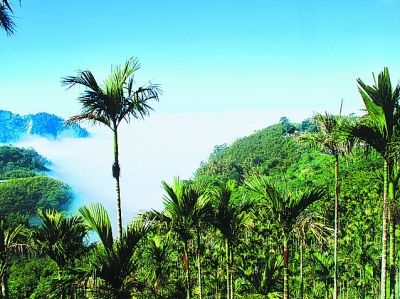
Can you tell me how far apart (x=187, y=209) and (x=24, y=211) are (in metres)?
123

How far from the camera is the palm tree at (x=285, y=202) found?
29.6 feet

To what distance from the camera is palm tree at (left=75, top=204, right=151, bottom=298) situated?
6.60 m

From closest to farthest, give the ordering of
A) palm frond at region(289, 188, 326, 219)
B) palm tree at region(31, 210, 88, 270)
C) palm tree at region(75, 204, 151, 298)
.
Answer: palm tree at region(75, 204, 151, 298), palm frond at region(289, 188, 326, 219), palm tree at region(31, 210, 88, 270)

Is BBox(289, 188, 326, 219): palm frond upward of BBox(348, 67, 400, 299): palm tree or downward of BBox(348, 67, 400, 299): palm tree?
downward

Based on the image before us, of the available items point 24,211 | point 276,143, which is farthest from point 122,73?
point 24,211

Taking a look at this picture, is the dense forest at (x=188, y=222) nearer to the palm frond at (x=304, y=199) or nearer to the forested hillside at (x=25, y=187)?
the palm frond at (x=304, y=199)

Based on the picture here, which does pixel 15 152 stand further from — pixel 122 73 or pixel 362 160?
pixel 122 73

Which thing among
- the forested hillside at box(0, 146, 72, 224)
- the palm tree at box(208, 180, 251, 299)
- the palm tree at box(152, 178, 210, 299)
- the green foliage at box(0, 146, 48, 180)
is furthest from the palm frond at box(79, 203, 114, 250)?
the green foliage at box(0, 146, 48, 180)

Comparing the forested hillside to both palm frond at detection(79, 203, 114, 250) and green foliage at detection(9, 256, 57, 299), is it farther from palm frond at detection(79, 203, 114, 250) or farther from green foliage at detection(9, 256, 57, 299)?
palm frond at detection(79, 203, 114, 250)

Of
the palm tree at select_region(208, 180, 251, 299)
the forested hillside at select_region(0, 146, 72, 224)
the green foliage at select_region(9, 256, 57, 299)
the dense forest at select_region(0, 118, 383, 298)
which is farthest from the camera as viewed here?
the forested hillside at select_region(0, 146, 72, 224)

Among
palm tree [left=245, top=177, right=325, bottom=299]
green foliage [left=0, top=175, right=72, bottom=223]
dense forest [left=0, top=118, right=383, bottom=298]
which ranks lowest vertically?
green foliage [left=0, top=175, right=72, bottom=223]

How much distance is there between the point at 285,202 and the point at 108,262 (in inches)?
167

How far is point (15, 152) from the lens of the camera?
17725cm

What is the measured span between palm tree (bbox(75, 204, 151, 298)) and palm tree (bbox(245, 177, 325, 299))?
3416 mm
